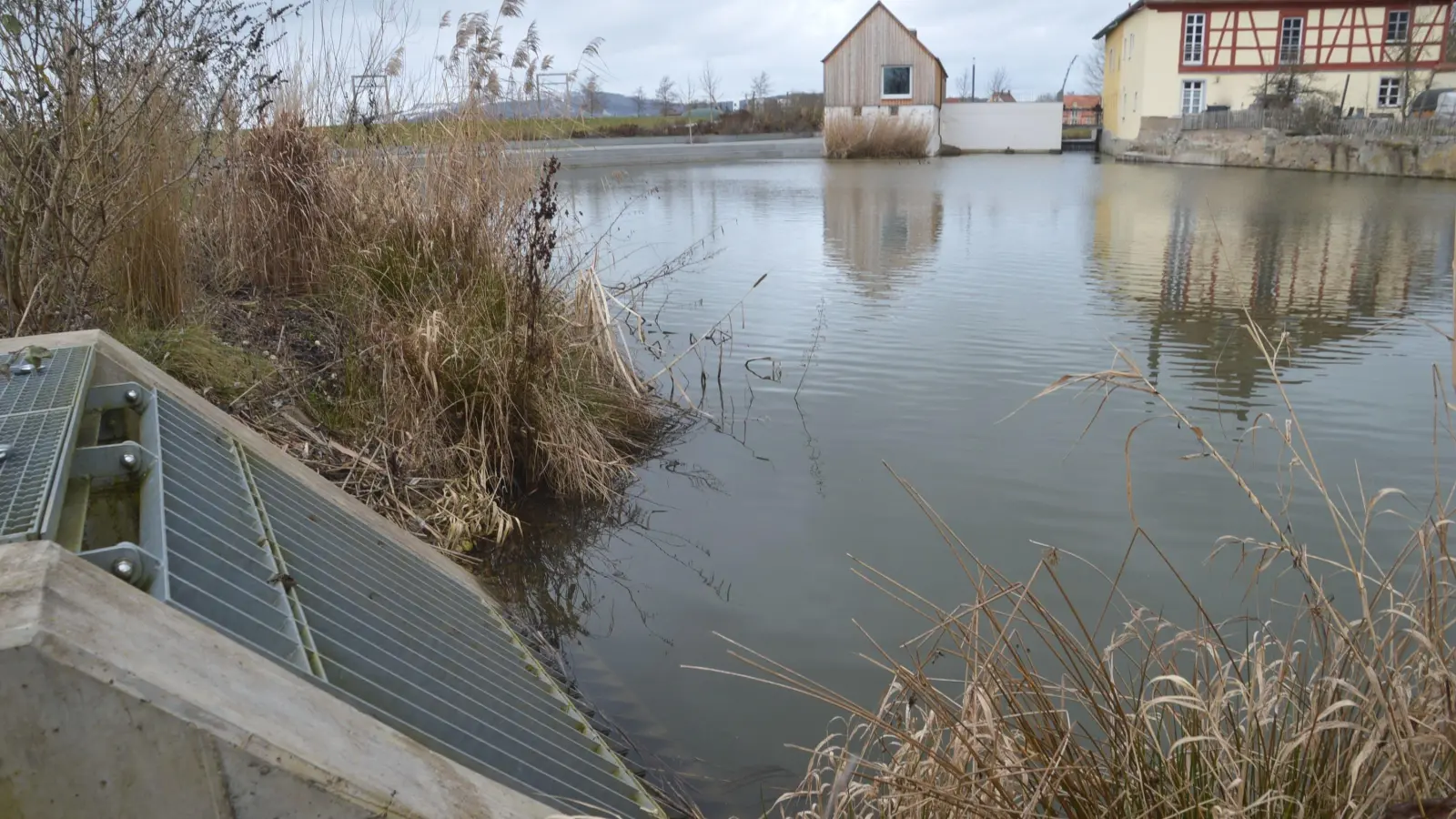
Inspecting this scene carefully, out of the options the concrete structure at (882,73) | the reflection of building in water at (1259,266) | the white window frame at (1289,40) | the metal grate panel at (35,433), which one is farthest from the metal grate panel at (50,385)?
the concrete structure at (882,73)

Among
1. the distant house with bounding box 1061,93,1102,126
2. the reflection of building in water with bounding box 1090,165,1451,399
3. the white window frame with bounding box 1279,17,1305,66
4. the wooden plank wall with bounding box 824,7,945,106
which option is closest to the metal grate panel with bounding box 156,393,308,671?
the reflection of building in water with bounding box 1090,165,1451,399

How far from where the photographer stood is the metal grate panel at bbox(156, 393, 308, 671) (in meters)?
1.94

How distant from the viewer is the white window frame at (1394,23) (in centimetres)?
3216

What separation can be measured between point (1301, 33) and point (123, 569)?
37.9 metres

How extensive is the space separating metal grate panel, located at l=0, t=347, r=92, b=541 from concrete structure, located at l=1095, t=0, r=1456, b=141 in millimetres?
34826

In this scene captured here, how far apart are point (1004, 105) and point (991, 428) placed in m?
38.4

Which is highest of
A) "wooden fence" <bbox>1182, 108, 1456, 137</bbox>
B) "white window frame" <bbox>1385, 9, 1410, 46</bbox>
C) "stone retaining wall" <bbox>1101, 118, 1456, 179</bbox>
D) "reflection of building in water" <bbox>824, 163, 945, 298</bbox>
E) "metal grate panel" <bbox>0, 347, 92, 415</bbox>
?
"white window frame" <bbox>1385, 9, 1410, 46</bbox>

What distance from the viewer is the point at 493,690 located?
269 cm

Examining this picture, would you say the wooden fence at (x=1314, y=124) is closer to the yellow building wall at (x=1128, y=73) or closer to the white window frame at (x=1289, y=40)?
the yellow building wall at (x=1128, y=73)

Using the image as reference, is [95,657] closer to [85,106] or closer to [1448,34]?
[85,106]

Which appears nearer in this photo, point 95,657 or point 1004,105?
point 95,657

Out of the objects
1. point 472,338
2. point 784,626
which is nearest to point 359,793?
point 784,626

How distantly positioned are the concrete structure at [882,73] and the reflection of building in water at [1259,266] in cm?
2159

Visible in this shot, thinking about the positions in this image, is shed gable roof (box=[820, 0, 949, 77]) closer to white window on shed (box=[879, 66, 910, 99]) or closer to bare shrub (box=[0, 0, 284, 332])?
white window on shed (box=[879, 66, 910, 99])
